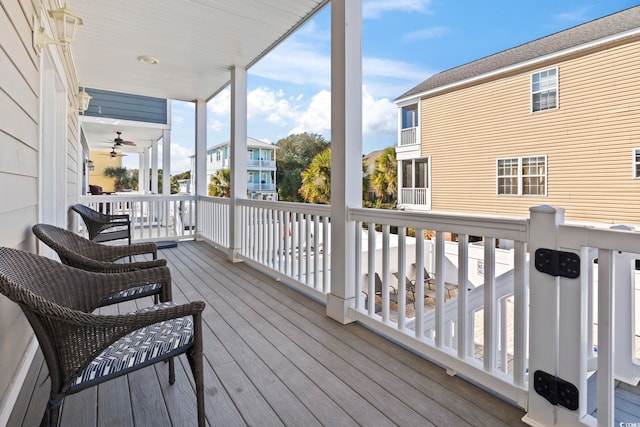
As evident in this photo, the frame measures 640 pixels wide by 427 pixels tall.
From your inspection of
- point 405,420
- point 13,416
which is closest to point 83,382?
point 13,416

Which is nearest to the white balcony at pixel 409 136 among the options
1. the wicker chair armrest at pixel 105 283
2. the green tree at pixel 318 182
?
the green tree at pixel 318 182

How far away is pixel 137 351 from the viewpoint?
123 centimetres

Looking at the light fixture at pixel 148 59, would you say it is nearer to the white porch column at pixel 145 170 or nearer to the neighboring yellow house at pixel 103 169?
the white porch column at pixel 145 170

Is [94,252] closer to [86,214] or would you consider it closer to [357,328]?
[357,328]

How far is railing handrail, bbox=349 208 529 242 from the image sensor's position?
1.51m

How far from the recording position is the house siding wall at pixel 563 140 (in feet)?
5.61

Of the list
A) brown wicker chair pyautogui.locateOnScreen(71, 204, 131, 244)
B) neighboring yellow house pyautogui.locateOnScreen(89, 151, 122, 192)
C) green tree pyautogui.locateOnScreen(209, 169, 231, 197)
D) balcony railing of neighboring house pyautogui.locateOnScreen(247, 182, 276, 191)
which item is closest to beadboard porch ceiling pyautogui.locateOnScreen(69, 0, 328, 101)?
balcony railing of neighboring house pyautogui.locateOnScreen(247, 182, 276, 191)

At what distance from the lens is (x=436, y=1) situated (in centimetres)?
362

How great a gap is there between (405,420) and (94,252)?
215 centimetres

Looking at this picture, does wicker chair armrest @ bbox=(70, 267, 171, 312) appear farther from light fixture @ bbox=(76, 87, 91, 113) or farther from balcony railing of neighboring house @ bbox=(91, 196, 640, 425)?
light fixture @ bbox=(76, 87, 91, 113)

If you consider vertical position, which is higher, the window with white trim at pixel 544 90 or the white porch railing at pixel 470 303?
the window with white trim at pixel 544 90

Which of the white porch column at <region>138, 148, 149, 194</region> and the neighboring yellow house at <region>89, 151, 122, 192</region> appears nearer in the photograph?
the white porch column at <region>138, 148, 149, 194</region>

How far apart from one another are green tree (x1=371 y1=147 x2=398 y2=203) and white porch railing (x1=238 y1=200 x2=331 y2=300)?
0.53 metres

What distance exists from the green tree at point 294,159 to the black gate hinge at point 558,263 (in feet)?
9.52
